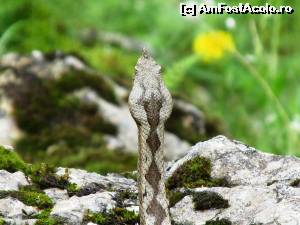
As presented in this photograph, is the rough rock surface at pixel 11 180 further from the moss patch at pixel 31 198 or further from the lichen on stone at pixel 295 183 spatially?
the lichen on stone at pixel 295 183

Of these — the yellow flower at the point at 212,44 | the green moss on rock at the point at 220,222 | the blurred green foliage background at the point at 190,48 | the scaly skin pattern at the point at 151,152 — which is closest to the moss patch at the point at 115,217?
the scaly skin pattern at the point at 151,152

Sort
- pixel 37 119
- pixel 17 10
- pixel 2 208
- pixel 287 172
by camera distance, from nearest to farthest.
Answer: pixel 2 208 < pixel 287 172 < pixel 37 119 < pixel 17 10

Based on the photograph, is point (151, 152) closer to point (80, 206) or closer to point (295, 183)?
point (80, 206)

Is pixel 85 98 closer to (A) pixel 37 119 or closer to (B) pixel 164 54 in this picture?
(A) pixel 37 119

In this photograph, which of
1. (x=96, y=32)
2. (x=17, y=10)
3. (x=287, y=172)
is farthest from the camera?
(x=96, y=32)

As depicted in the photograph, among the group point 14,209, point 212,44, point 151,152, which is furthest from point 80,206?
point 212,44

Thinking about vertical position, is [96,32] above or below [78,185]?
above

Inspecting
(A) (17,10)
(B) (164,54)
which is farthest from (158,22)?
(A) (17,10)
